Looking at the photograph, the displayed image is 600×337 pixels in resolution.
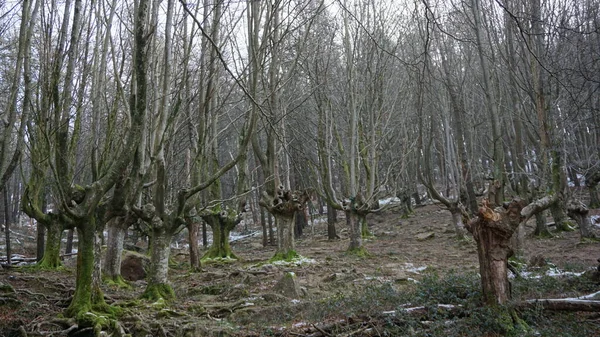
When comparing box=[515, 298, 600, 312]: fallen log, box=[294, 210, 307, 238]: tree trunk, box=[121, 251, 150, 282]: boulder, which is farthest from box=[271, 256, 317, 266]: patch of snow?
box=[294, 210, 307, 238]: tree trunk

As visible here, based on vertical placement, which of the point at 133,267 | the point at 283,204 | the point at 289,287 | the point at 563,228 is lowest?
the point at 289,287

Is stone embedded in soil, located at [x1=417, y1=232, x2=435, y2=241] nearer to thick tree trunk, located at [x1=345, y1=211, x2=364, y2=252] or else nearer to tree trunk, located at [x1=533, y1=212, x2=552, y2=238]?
tree trunk, located at [x1=533, y1=212, x2=552, y2=238]

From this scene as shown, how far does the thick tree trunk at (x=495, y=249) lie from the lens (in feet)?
15.7

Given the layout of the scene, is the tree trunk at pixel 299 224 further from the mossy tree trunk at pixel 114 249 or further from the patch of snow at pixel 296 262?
the mossy tree trunk at pixel 114 249

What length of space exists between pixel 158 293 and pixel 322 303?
2.67m

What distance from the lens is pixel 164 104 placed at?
21.4ft

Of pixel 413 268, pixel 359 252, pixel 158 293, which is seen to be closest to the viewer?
pixel 158 293

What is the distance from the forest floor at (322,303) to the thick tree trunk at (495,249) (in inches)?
10.9

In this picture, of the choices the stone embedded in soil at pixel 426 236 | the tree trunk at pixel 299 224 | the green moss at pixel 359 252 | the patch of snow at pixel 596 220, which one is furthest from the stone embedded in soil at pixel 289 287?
the tree trunk at pixel 299 224

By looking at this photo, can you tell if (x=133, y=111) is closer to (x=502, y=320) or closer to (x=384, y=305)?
(x=384, y=305)

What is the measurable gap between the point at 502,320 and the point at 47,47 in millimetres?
6156

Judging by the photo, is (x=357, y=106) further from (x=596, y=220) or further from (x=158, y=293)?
(x=596, y=220)

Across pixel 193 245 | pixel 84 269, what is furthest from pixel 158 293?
pixel 193 245

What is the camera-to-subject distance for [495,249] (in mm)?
4848
